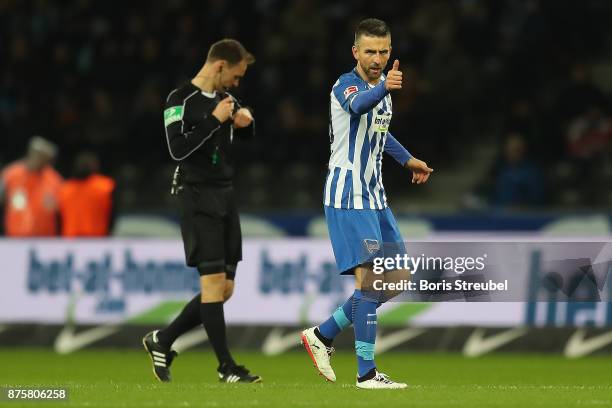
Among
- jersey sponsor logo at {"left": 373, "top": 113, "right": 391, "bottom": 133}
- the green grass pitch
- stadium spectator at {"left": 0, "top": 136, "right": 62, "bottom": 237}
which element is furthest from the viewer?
stadium spectator at {"left": 0, "top": 136, "right": 62, "bottom": 237}

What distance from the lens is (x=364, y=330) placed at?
819cm

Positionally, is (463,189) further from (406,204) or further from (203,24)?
(203,24)

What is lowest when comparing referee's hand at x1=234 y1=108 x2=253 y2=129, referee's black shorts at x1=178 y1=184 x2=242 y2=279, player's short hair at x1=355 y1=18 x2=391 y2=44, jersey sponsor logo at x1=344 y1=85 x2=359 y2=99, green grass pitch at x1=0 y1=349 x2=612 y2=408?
green grass pitch at x1=0 y1=349 x2=612 y2=408

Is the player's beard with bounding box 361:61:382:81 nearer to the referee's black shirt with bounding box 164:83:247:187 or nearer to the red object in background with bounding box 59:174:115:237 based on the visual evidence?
the referee's black shirt with bounding box 164:83:247:187

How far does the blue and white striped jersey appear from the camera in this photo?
827 centimetres

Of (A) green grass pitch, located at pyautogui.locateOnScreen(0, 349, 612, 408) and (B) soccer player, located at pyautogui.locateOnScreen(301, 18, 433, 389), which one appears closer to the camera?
(A) green grass pitch, located at pyautogui.locateOnScreen(0, 349, 612, 408)

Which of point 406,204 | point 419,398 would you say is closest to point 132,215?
point 406,204

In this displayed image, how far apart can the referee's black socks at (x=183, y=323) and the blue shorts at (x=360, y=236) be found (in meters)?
1.43

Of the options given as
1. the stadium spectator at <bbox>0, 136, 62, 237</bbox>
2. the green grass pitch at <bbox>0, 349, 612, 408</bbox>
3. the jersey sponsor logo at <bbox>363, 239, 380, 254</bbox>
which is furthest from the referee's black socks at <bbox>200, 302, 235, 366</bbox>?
the stadium spectator at <bbox>0, 136, 62, 237</bbox>

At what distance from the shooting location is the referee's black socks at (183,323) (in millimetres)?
9430

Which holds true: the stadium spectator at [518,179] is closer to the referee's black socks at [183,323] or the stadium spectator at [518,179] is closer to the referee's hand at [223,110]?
the referee's black socks at [183,323]

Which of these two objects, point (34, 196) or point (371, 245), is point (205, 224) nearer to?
point (371, 245)

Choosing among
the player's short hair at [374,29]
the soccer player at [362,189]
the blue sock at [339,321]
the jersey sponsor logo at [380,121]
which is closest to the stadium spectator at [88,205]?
the blue sock at [339,321]

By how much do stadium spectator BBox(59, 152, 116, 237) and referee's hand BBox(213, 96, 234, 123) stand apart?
559 centimetres
